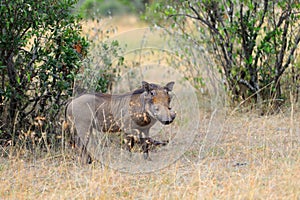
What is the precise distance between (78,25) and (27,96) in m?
1.02

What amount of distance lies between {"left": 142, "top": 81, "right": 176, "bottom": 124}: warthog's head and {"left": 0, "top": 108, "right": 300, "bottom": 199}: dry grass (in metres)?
0.52

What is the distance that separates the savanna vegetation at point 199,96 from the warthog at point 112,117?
0.88ft

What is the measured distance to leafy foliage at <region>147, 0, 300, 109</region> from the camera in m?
7.88

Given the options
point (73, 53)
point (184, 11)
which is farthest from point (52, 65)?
point (184, 11)

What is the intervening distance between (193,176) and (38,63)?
248 cm

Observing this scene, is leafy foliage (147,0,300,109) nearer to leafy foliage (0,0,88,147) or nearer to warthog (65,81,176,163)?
leafy foliage (0,0,88,147)

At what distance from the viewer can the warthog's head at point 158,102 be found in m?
5.53

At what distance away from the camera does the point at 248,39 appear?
8.16m

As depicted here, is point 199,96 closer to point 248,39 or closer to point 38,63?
point 248,39

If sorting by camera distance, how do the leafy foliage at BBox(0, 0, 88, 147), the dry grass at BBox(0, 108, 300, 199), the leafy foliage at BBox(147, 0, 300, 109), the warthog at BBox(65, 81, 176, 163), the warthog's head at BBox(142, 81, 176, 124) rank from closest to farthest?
the dry grass at BBox(0, 108, 300, 199)
the warthog's head at BBox(142, 81, 176, 124)
the warthog at BBox(65, 81, 176, 163)
the leafy foliage at BBox(0, 0, 88, 147)
the leafy foliage at BBox(147, 0, 300, 109)

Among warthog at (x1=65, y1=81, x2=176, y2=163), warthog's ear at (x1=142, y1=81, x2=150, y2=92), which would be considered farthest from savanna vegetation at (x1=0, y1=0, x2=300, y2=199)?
warthog's ear at (x1=142, y1=81, x2=150, y2=92)

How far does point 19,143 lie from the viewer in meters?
6.49

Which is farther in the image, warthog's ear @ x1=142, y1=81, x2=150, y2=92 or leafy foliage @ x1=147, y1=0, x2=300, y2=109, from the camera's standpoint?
leafy foliage @ x1=147, y1=0, x2=300, y2=109

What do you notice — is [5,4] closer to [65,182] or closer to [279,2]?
A: [65,182]
